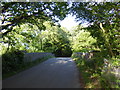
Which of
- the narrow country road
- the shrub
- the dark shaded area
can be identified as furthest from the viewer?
the dark shaded area

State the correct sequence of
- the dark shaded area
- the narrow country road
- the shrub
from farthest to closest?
the dark shaded area
the shrub
the narrow country road

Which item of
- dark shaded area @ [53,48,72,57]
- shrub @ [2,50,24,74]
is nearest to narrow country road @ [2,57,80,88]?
shrub @ [2,50,24,74]

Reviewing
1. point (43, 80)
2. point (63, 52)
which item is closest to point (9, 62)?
point (43, 80)

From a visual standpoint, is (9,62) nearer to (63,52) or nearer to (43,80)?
(43,80)

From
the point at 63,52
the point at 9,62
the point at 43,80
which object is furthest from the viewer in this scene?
the point at 63,52

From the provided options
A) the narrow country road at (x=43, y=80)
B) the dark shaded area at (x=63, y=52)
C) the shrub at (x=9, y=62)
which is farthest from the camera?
the dark shaded area at (x=63, y=52)

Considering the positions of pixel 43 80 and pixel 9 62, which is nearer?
pixel 43 80

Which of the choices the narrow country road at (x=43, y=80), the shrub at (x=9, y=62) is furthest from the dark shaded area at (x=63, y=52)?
the narrow country road at (x=43, y=80)

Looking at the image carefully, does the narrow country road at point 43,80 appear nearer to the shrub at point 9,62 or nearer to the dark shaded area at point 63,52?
the shrub at point 9,62

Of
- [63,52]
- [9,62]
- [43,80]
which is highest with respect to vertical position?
[9,62]

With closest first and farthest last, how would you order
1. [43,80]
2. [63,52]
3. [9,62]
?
[43,80] < [9,62] < [63,52]

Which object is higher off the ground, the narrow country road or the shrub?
the shrub

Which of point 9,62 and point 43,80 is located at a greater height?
point 9,62

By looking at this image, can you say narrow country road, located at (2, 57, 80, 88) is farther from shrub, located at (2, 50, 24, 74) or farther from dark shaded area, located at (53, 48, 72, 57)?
dark shaded area, located at (53, 48, 72, 57)
